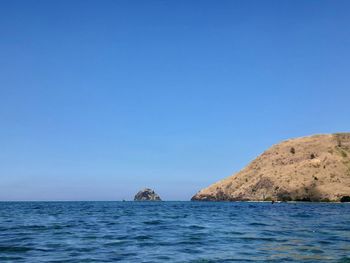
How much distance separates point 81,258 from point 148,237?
10.5 meters

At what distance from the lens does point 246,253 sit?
75.0ft

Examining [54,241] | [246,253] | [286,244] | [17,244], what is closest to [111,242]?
[54,241]

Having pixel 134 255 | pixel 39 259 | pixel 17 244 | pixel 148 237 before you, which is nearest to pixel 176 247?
pixel 134 255

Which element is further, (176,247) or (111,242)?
(111,242)

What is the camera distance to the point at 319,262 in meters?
19.7

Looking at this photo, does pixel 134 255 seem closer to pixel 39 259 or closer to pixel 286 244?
pixel 39 259

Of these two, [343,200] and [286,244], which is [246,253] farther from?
[343,200]

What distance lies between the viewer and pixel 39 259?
2062cm

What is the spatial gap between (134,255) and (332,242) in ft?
44.3

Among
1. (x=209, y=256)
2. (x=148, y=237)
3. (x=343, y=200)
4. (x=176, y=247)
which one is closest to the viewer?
(x=209, y=256)

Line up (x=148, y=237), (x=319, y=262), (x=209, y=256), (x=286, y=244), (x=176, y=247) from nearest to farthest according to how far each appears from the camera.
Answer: (x=319, y=262), (x=209, y=256), (x=176, y=247), (x=286, y=244), (x=148, y=237)

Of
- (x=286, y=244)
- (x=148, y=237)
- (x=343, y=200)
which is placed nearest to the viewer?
(x=286, y=244)

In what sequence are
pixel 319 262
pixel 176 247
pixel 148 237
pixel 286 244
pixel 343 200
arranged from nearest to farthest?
pixel 319 262 < pixel 176 247 < pixel 286 244 < pixel 148 237 < pixel 343 200

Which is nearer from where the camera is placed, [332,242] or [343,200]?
[332,242]
